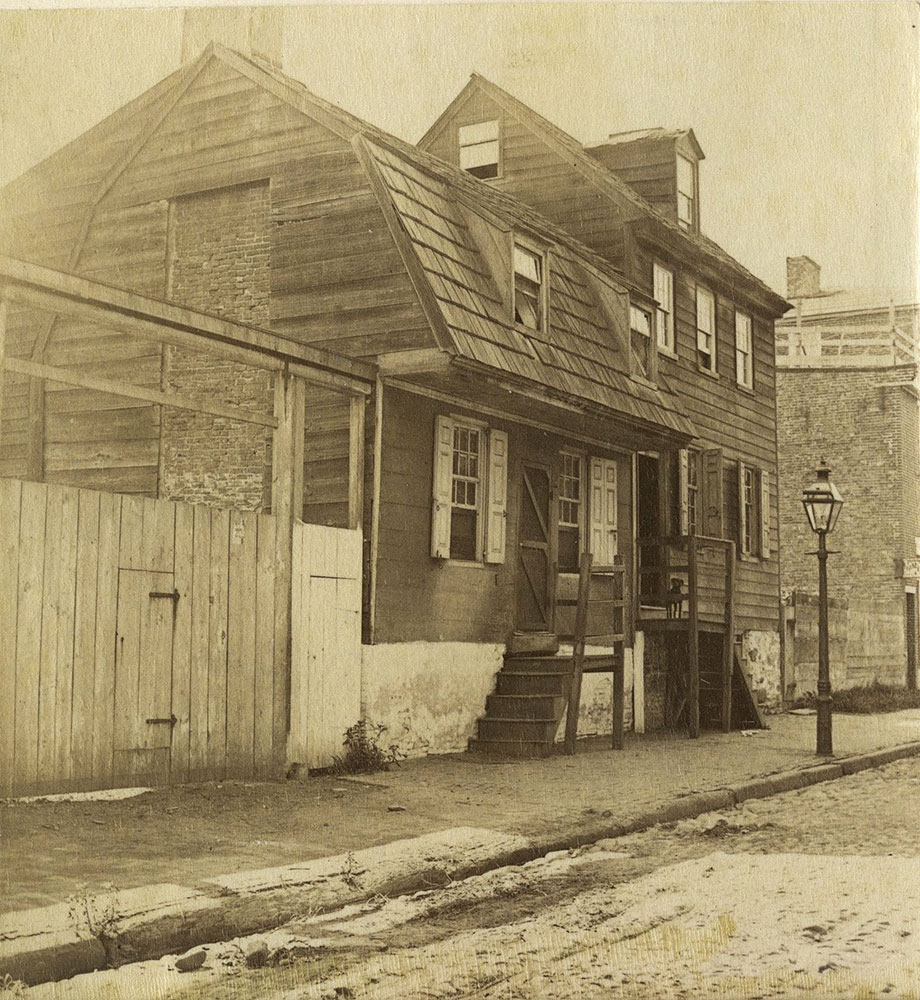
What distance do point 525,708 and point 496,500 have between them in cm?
237

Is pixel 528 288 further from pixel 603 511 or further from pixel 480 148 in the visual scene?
pixel 480 148

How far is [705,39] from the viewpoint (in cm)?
744

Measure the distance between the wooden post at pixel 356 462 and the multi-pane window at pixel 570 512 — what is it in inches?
189

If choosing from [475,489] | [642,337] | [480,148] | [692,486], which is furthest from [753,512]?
[475,489]

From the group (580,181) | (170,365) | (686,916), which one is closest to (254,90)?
(170,365)

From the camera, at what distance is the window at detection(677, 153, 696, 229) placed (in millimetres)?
20625

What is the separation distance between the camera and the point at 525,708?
1359 centimetres

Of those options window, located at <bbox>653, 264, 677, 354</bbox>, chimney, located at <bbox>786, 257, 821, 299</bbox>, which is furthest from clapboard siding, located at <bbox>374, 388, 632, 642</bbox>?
window, located at <bbox>653, 264, 677, 354</bbox>

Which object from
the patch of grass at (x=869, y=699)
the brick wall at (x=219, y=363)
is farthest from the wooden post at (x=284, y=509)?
the patch of grass at (x=869, y=699)

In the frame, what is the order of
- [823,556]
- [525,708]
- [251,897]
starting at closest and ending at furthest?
[251,897]
[525,708]
[823,556]

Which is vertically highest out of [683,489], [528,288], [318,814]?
[528,288]

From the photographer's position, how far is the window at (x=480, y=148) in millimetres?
19938

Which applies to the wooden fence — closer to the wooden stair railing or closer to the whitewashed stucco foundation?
the whitewashed stucco foundation

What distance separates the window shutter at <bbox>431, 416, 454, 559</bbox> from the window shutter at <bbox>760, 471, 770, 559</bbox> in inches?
393
